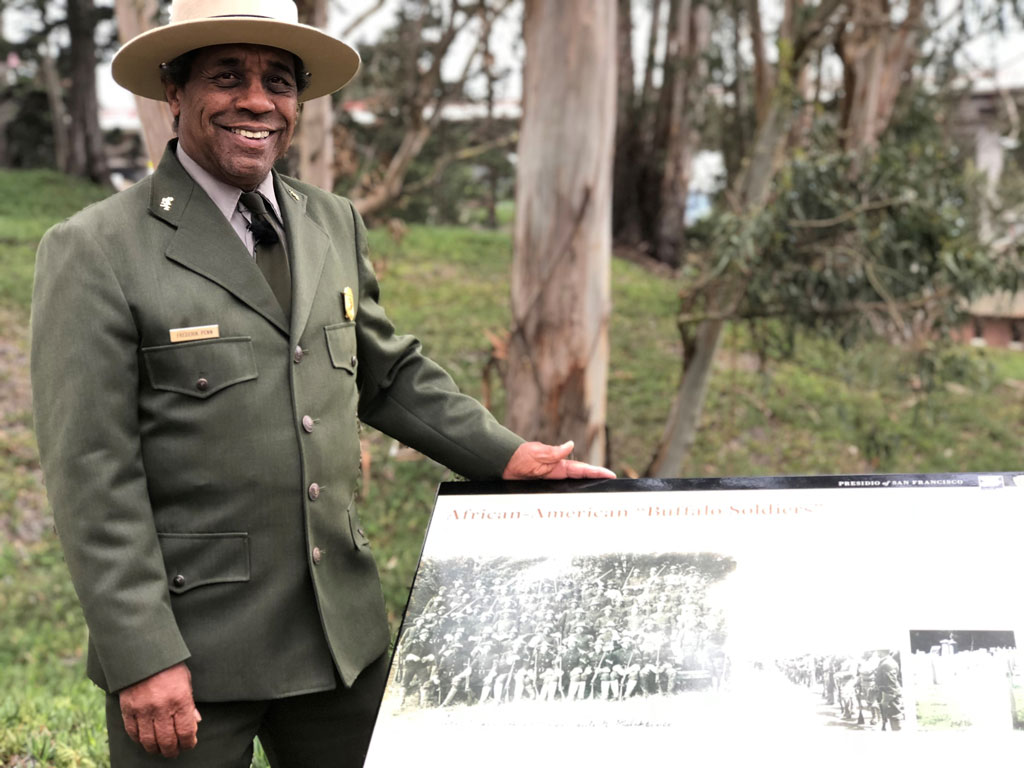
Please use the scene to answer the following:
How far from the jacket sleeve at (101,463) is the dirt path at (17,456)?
5.67 meters

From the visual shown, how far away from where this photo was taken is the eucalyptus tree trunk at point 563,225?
6.10 m

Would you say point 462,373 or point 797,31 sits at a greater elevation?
point 797,31

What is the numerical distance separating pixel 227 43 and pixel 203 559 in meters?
1.00

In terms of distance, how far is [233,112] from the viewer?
2430mm

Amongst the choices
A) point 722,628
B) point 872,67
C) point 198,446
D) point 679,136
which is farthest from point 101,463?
point 679,136

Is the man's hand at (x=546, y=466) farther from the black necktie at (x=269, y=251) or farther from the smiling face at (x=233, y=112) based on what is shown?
the smiling face at (x=233, y=112)

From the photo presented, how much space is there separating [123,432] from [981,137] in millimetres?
23723

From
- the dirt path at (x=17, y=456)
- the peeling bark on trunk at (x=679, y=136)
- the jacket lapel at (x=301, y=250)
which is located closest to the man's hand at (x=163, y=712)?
the jacket lapel at (x=301, y=250)

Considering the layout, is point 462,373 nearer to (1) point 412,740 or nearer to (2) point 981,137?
(1) point 412,740

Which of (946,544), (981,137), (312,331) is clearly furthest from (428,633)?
(981,137)

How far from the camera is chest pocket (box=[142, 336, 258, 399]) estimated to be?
7.64 feet

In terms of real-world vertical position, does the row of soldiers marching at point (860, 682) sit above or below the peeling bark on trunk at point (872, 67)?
below

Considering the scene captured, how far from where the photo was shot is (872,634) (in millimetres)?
2230

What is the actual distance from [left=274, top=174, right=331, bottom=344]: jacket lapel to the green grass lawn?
7.72ft
